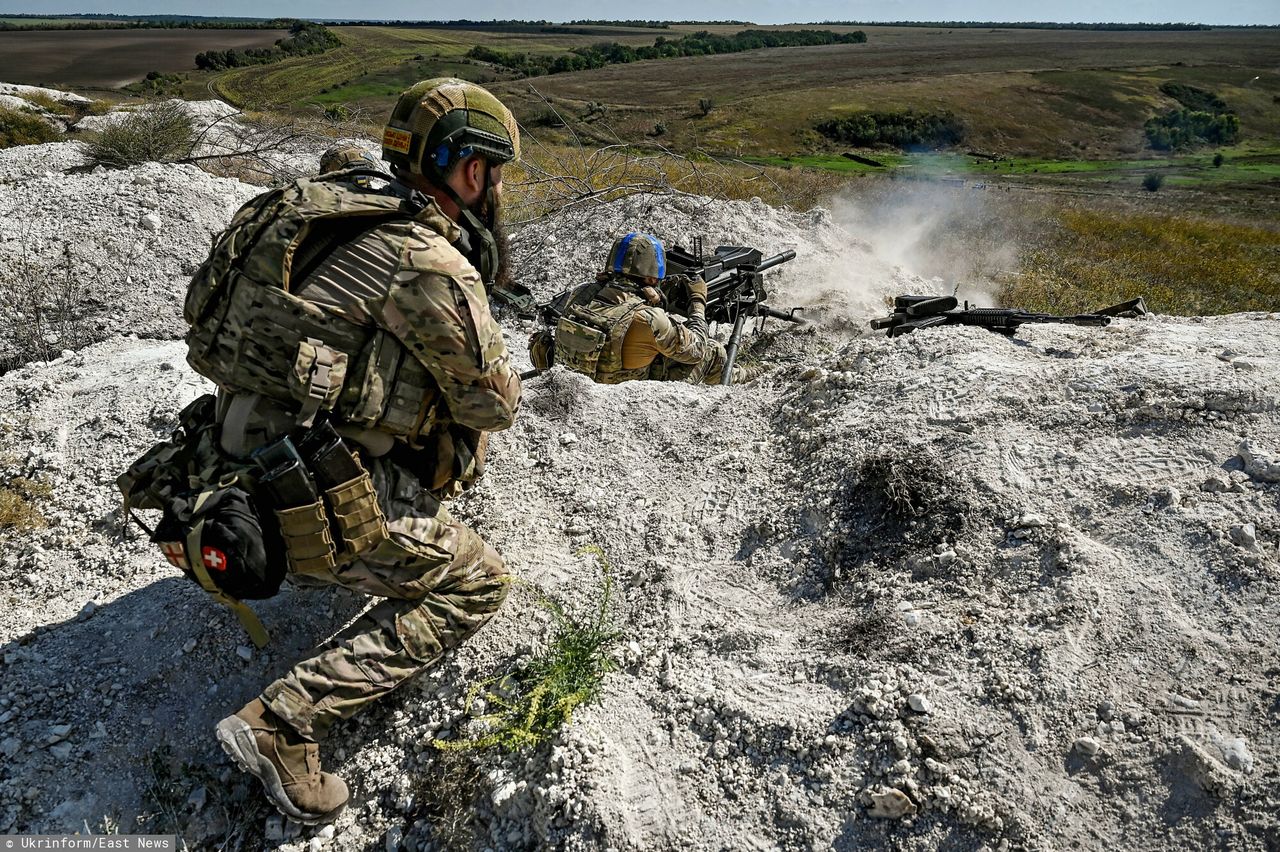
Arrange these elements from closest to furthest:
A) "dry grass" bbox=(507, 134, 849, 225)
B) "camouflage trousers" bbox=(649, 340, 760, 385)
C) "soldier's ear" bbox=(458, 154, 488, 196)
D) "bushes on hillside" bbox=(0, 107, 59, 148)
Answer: "soldier's ear" bbox=(458, 154, 488, 196) < "camouflage trousers" bbox=(649, 340, 760, 385) < "dry grass" bbox=(507, 134, 849, 225) < "bushes on hillside" bbox=(0, 107, 59, 148)

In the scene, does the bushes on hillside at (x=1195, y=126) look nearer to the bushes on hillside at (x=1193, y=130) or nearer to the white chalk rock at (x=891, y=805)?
the bushes on hillside at (x=1193, y=130)

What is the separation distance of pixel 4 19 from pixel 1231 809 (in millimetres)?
113580

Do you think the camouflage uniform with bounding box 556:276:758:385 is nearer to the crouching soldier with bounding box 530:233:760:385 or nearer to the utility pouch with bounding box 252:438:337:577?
the crouching soldier with bounding box 530:233:760:385

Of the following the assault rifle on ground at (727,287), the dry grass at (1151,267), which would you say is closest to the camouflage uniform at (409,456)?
the assault rifle on ground at (727,287)

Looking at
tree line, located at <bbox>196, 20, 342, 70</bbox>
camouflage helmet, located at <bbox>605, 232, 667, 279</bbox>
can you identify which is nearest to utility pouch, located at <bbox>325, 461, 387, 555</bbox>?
camouflage helmet, located at <bbox>605, 232, 667, 279</bbox>

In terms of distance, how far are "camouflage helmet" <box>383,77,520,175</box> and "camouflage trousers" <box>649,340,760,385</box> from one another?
3233 millimetres

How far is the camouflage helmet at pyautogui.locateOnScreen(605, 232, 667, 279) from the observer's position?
545 cm

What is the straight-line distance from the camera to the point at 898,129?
38.1m

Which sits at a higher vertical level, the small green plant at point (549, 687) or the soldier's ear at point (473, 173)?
the soldier's ear at point (473, 173)

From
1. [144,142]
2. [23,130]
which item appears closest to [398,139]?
[144,142]

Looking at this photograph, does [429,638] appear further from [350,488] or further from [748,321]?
[748,321]

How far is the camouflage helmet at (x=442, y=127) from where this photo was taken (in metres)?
2.71

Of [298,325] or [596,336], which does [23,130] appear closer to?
[596,336]

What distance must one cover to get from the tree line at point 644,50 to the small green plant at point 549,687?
173 feet
